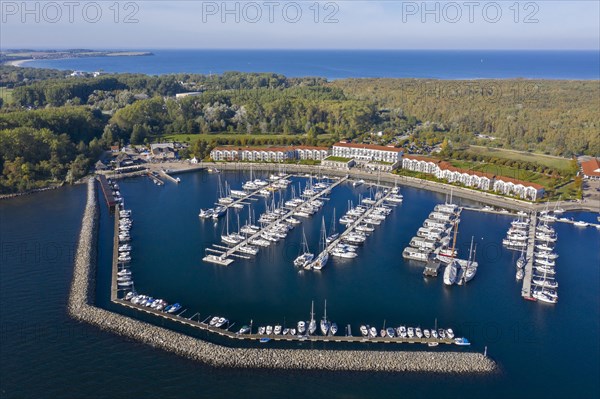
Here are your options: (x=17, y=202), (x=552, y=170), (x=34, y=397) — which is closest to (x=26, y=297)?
(x=34, y=397)

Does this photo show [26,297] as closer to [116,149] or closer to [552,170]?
[116,149]

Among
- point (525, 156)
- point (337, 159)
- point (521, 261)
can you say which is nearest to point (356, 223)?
point (521, 261)

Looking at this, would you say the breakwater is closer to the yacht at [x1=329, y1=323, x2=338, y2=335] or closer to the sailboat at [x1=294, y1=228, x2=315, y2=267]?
the yacht at [x1=329, y1=323, x2=338, y2=335]

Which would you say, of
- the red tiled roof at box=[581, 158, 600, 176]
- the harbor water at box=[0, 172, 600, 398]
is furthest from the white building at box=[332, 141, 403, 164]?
the red tiled roof at box=[581, 158, 600, 176]

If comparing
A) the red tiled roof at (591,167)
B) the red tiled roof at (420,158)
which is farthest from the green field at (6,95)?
the red tiled roof at (591,167)

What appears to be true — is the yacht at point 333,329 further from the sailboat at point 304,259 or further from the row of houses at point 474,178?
the row of houses at point 474,178

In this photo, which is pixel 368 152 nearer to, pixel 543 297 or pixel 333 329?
pixel 543 297
